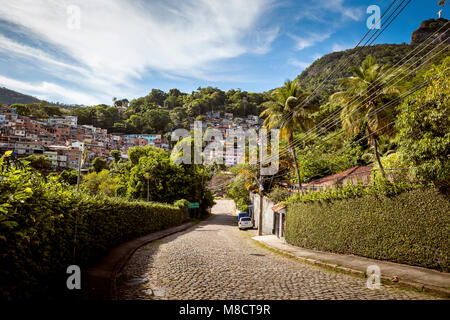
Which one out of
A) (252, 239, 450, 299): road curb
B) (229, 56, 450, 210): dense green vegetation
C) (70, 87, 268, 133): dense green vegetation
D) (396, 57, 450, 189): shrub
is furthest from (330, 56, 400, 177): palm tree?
(70, 87, 268, 133): dense green vegetation

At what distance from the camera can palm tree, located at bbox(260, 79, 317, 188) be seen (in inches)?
936

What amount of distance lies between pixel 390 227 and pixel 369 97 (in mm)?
12538

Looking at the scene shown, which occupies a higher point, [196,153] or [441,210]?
[196,153]

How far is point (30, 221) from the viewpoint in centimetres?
467

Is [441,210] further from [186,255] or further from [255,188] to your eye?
[255,188]

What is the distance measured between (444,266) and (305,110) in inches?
709

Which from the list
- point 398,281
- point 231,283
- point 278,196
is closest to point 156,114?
point 278,196

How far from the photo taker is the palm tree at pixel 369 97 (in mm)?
18250

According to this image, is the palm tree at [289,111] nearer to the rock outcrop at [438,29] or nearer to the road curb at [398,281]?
the rock outcrop at [438,29]

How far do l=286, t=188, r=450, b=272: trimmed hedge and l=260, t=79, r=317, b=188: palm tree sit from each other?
407 inches

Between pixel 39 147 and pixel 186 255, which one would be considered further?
pixel 39 147

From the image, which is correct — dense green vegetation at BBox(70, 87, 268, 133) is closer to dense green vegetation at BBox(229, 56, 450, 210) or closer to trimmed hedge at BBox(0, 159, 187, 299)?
dense green vegetation at BBox(229, 56, 450, 210)
